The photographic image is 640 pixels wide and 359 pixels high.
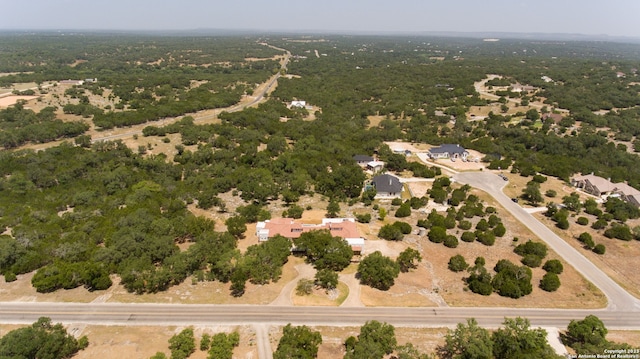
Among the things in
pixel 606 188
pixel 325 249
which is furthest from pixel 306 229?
pixel 606 188

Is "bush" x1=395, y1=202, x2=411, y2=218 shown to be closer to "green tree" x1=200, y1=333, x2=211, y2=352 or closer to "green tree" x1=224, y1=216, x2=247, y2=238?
"green tree" x1=224, y1=216, x2=247, y2=238

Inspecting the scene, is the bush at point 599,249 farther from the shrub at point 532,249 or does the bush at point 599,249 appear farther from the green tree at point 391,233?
the green tree at point 391,233

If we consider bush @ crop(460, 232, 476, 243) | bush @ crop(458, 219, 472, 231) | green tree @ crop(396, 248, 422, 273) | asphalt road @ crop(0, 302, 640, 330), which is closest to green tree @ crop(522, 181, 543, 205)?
bush @ crop(458, 219, 472, 231)

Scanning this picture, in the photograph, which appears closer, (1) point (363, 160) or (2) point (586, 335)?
(2) point (586, 335)

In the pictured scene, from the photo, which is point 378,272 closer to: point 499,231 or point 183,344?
point 183,344

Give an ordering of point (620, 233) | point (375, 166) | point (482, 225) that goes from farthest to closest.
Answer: point (375, 166) < point (482, 225) < point (620, 233)

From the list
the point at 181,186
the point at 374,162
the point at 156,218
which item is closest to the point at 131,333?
the point at 156,218
